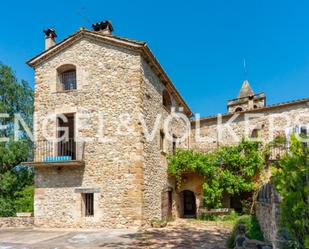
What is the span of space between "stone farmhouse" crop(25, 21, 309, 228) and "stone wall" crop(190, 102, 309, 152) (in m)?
4.83

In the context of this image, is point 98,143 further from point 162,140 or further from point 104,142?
point 162,140

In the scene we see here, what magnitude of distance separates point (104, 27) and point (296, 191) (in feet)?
37.6

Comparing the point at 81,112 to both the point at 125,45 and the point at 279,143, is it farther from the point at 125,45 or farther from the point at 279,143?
the point at 279,143

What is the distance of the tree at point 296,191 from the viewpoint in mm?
3881

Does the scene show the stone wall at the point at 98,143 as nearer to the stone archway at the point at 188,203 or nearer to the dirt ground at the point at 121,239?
the dirt ground at the point at 121,239

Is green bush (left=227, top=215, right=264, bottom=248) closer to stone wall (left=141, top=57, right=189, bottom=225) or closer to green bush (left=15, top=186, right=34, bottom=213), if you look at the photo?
stone wall (left=141, top=57, right=189, bottom=225)

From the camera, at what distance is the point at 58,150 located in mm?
12672

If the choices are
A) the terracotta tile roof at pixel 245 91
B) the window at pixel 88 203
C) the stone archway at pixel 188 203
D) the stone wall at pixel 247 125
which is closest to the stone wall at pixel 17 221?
the window at pixel 88 203

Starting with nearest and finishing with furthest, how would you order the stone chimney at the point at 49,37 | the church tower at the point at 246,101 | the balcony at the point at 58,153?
the balcony at the point at 58,153 < the stone chimney at the point at 49,37 < the church tower at the point at 246,101

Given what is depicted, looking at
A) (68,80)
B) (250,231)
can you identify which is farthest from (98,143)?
(250,231)

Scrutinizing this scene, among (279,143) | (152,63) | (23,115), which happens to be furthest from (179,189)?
(23,115)

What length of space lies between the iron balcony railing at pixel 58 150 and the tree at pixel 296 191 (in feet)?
29.4

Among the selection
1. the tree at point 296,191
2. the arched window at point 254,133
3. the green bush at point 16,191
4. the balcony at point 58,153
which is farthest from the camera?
the green bush at point 16,191

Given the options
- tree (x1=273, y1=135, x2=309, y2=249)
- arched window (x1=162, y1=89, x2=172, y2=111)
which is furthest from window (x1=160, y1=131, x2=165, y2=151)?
tree (x1=273, y1=135, x2=309, y2=249)
